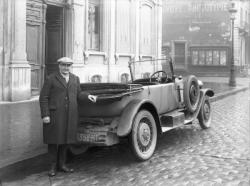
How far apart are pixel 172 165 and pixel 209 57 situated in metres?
34.9

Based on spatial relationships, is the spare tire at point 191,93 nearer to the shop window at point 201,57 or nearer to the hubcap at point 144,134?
the hubcap at point 144,134

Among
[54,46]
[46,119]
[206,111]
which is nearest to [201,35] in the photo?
[54,46]

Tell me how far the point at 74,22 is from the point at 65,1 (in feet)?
2.67

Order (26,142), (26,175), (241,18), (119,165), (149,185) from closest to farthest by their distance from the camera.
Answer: (149,185), (26,175), (119,165), (26,142), (241,18)

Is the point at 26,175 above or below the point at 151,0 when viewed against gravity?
below

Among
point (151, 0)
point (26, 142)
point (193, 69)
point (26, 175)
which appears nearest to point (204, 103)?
point (26, 142)

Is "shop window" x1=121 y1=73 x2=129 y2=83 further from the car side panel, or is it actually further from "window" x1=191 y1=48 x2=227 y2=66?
"window" x1=191 y1=48 x2=227 y2=66

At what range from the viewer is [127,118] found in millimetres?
5242

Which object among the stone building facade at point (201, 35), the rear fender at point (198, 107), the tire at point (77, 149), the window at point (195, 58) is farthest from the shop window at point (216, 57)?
the tire at point (77, 149)

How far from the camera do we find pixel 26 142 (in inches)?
241

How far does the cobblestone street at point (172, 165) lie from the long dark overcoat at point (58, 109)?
504 millimetres

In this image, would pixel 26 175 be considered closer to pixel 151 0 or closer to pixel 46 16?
pixel 46 16

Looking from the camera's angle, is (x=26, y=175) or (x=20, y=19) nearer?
(x=26, y=175)

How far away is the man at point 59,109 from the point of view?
481 cm
